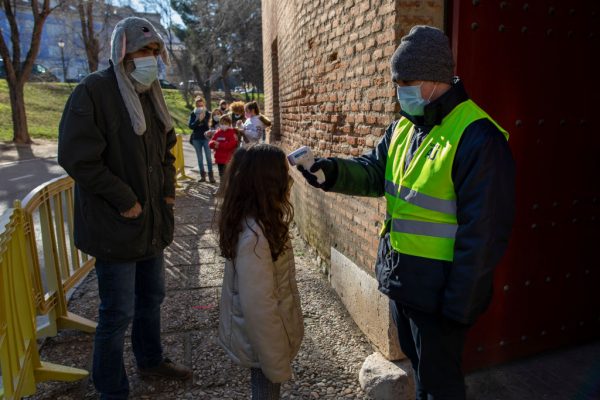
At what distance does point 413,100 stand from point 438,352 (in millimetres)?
1000

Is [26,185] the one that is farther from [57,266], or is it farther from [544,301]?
[544,301]

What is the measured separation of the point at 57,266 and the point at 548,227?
3323 mm

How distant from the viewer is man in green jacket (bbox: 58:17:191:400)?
2.30 meters

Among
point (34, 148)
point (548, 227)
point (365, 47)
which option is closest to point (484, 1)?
point (365, 47)

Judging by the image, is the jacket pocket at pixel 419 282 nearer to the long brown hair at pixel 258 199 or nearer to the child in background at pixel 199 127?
the long brown hair at pixel 258 199

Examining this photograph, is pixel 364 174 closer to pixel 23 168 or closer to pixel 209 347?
pixel 209 347

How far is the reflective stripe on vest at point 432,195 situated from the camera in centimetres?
180

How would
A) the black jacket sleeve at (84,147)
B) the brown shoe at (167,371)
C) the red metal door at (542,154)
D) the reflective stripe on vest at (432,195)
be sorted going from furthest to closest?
the brown shoe at (167,371) → the red metal door at (542,154) → the black jacket sleeve at (84,147) → the reflective stripe on vest at (432,195)

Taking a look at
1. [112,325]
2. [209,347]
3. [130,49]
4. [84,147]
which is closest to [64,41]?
Result: [209,347]

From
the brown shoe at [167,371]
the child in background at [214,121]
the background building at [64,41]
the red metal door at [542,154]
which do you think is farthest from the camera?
the background building at [64,41]

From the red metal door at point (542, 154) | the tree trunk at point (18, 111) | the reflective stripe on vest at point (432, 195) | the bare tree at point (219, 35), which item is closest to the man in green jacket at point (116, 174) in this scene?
the reflective stripe on vest at point (432, 195)

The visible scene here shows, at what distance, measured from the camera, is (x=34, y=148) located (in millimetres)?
17594

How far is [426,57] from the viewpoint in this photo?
1.84 meters

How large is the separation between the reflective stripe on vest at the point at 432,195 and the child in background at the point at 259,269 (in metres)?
0.50
